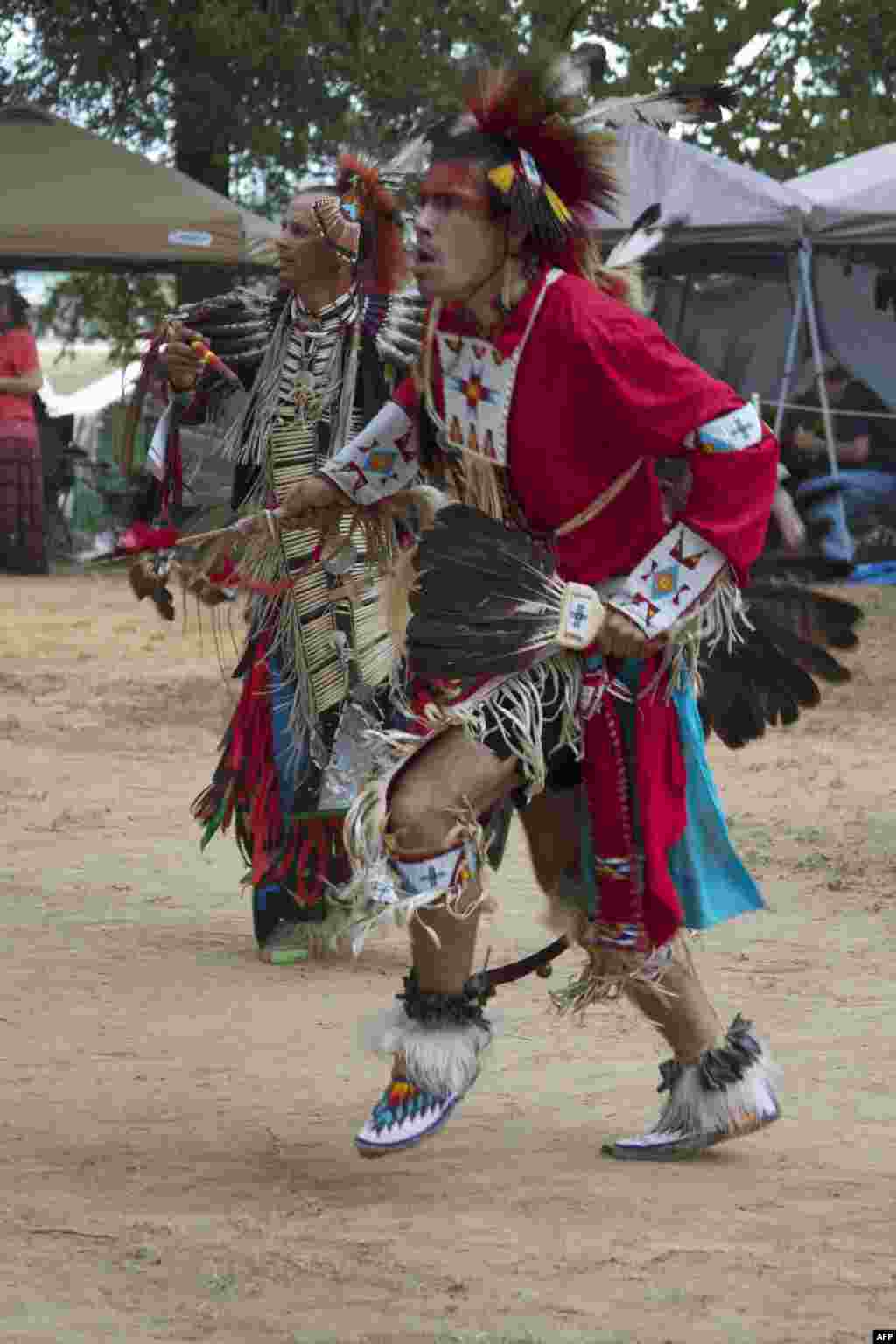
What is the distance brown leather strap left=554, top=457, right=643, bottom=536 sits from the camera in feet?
11.0

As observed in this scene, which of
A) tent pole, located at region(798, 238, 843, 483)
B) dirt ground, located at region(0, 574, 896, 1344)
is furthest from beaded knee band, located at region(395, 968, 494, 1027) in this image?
tent pole, located at region(798, 238, 843, 483)

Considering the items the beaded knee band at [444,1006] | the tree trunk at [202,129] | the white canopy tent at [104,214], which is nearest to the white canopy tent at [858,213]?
the white canopy tent at [104,214]

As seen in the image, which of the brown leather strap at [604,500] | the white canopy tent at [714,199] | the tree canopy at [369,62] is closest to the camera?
the brown leather strap at [604,500]

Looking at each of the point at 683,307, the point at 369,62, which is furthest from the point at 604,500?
the point at 369,62

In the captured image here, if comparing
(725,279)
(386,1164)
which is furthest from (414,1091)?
(725,279)

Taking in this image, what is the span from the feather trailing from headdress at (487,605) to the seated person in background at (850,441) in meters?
9.90

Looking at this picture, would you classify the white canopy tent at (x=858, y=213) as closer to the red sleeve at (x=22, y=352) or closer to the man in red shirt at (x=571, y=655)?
the red sleeve at (x=22, y=352)

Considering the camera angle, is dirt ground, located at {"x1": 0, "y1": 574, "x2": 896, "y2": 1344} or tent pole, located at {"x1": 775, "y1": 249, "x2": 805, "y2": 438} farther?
tent pole, located at {"x1": 775, "y1": 249, "x2": 805, "y2": 438}

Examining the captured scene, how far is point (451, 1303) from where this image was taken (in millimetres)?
2848

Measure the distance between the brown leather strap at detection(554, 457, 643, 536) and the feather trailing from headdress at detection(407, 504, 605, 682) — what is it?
7 cm

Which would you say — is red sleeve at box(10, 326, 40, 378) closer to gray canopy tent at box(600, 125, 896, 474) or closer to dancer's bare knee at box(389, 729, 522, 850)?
gray canopy tent at box(600, 125, 896, 474)

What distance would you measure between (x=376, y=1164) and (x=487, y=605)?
35.9 inches

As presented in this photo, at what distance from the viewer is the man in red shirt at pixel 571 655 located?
3.29m

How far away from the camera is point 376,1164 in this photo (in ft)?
11.7
